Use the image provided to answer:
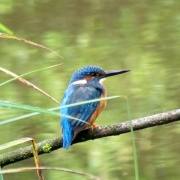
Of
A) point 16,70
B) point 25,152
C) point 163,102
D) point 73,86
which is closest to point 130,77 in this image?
point 163,102

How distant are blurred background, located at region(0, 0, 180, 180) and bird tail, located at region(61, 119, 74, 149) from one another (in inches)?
48.5

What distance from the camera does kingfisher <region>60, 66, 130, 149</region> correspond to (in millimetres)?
2326

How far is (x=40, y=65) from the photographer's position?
446 centimetres

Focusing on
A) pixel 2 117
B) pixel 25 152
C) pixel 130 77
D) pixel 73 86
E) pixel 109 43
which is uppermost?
pixel 109 43

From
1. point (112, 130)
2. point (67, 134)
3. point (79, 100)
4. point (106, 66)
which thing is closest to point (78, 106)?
point (79, 100)

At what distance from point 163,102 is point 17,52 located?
3.51 ft

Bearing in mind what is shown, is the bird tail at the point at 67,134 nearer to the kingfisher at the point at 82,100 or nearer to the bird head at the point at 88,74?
the kingfisher at the point at 82,100

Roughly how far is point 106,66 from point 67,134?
94.6 inches

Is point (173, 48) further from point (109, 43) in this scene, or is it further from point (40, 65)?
point (40, 65)

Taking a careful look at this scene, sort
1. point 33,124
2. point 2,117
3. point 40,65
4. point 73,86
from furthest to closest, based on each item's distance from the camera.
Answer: point 40,65
point 33,124
point 2,117
point 73,86

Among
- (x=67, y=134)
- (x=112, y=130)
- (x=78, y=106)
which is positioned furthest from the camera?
(x=78, y=106)

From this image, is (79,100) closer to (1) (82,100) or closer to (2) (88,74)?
(1) (82,100)

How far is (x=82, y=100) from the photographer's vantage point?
259 centimetres

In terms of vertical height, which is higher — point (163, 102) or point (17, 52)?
point (17, 52)
